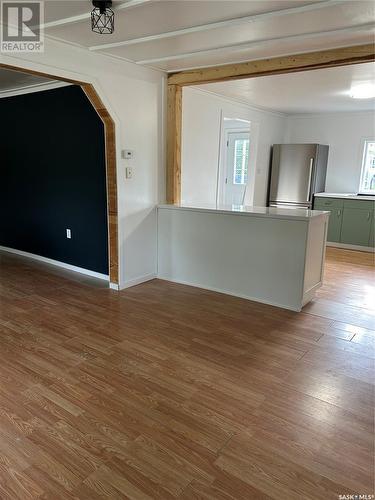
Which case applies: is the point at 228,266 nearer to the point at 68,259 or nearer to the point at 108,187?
the point at 108,187

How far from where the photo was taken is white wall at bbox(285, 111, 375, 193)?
257 inches

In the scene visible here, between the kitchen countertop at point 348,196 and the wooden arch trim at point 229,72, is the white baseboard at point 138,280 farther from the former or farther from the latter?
the kitchen countertop at point 348,196

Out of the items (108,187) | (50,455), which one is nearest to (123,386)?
(50,455)

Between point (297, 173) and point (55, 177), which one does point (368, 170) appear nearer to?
point (297, 173)

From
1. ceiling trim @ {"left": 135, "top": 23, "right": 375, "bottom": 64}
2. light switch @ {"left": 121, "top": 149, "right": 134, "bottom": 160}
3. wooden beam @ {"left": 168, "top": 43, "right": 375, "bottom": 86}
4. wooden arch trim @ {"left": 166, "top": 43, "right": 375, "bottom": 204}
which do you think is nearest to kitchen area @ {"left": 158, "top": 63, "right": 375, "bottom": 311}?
wooden arch trim @ {"left": 166, "top": 43, "right": 375, "bottom": 204}

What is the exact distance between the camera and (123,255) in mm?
4078

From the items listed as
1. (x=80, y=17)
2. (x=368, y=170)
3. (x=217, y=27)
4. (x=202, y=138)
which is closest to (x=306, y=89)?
(x=202, y=138)

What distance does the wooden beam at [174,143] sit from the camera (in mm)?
4207

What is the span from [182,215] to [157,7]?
2.22 m

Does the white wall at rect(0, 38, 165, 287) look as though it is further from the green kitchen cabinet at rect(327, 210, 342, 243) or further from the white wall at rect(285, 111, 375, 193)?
the white wall at rect(285, 111, 375, 193)

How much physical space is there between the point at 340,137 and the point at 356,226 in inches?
69.7

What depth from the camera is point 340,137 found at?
22.0 ft

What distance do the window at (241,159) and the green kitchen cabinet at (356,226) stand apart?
2029mm

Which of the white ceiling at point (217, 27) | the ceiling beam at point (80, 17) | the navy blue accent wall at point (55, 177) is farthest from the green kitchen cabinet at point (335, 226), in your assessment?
the ceiling beam at point (80, 17)
